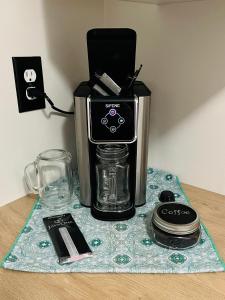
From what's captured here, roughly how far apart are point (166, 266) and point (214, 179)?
0.34 metres

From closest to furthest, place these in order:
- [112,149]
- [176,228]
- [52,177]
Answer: [176,228] < [112,149] < [52,177]

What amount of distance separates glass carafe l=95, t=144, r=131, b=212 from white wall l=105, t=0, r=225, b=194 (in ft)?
0.74

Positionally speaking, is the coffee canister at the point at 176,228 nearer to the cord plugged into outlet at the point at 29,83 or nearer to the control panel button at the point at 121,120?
the control panel button at the point at 121,120

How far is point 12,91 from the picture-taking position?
2.22 feet

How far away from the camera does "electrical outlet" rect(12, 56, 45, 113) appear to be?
67cm

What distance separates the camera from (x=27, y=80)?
699 mm

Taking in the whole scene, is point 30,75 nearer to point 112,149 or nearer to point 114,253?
point 112,149

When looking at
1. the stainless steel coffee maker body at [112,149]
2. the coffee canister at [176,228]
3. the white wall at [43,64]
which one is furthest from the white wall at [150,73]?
the coffee canister at [176,228]

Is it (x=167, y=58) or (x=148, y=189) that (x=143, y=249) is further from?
(x=167, y=58)

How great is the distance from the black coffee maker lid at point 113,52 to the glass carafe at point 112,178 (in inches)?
6.2

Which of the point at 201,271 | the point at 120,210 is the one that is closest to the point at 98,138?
the point at 120,210

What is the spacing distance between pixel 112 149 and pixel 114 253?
232mm

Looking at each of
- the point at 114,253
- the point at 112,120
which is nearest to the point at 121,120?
the point at 112,120

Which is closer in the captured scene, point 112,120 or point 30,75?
point 112,120
